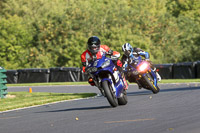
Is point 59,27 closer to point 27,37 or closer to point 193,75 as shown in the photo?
point 27,37

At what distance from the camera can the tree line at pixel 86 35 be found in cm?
5600

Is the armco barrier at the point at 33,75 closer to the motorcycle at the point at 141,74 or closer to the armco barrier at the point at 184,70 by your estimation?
the armco barrier at the point at 184,70

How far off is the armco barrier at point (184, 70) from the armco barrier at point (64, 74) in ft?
24.7

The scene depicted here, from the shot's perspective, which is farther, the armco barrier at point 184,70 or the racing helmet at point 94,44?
the armco barrier at point 184,70

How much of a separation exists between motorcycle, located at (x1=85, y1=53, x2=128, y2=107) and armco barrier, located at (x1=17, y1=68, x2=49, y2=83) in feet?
88.0

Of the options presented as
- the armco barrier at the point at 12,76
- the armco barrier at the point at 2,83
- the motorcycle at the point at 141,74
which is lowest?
the armco barrier at the point at 12,76

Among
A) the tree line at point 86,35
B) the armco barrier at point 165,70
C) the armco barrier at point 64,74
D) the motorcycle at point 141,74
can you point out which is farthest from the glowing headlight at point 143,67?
the tree line at point 86,35

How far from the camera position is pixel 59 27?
2335 inches

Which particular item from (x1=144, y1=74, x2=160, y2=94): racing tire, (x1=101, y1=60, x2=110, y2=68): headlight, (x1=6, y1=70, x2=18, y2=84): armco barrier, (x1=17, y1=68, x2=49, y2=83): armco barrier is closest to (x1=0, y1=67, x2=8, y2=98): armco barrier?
(x1=144, y1=74, x2=160, y2=94): racing tire

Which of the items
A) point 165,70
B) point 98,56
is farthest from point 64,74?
point 98,56

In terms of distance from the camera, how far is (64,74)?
127 feet

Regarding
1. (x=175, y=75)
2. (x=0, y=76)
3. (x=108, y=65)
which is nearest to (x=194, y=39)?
(x=175, y=75)

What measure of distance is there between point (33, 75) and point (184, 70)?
468 inches

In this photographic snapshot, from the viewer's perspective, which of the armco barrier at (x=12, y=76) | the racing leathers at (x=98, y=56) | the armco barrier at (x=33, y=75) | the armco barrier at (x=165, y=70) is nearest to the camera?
the racing leathers at (x=98, y=56)
